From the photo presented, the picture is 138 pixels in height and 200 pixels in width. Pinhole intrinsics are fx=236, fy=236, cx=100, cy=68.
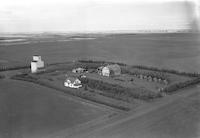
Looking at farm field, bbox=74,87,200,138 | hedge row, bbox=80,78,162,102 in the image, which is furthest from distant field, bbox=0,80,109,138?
hedge row, bbox=80,78,162,102

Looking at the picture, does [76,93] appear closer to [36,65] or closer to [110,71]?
[110,71]

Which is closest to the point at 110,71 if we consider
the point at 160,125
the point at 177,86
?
the point at 177,86

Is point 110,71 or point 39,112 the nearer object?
point 39,112

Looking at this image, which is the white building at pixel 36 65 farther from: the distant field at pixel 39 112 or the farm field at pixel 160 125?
the farm field at pixel 160 125

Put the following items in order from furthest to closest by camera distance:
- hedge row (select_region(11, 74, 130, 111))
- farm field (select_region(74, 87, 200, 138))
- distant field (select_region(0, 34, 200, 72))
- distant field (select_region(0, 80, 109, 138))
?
1. distant field (select_region(0, 34, 200, 72))
2. hedge row (select_region(11, 74, 130, 111))
3. distant field (select_region(0, 80, 109, 138))
4. farm field (select_region(74, 87, 200, 138))

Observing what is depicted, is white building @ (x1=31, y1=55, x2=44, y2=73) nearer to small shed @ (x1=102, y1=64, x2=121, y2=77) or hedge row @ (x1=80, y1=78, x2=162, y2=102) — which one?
small shed @ (x1=102, y1=64, x2=121, y2=77)
